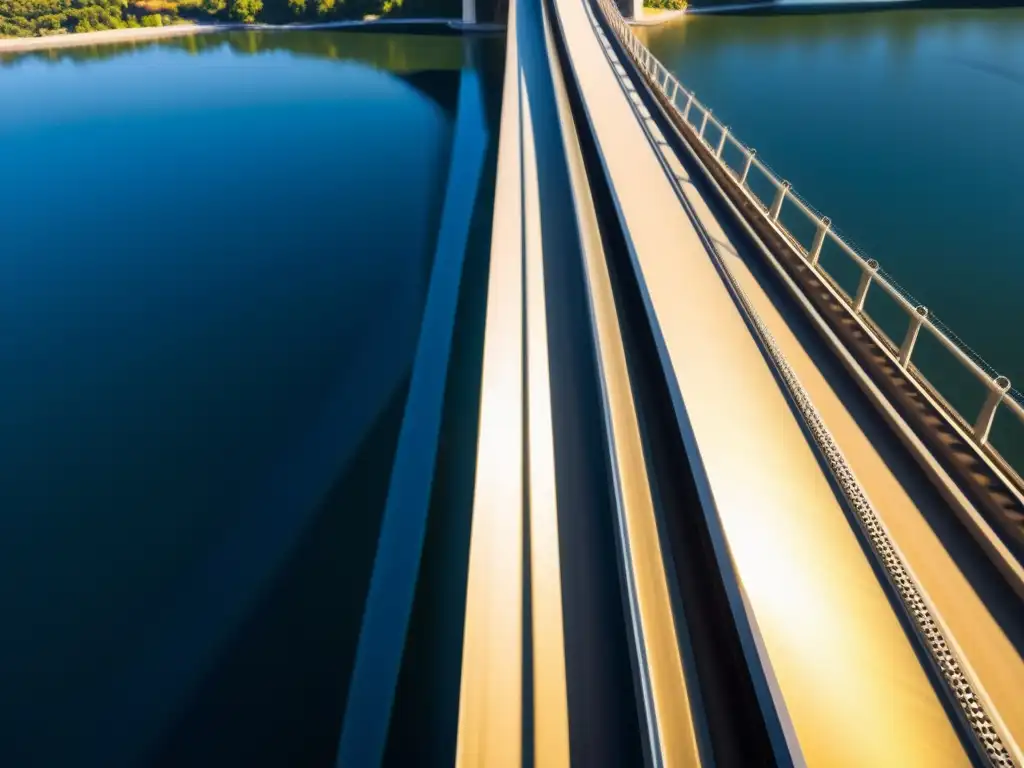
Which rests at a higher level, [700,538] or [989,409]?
[989,409]

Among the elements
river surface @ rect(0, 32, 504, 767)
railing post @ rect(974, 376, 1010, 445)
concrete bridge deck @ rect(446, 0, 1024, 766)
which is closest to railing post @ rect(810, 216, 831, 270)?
concrete bridge deck @ rect(446, 0, 1024, 766)

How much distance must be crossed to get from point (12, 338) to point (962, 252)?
23876 mm

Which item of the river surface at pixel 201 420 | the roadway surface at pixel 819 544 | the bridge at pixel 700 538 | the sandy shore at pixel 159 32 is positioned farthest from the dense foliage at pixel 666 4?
the roadway surface at pixel 819 544

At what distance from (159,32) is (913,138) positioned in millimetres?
63692

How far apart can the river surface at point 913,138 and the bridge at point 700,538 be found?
326 cm

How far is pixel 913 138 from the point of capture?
21.8 metres

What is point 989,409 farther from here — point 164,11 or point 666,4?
point 164,11

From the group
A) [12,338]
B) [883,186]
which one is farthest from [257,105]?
[883,186]

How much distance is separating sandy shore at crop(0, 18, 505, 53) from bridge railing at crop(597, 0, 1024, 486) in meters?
37.4

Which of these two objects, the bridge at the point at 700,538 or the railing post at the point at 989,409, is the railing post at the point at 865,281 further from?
the railing post at the point at 989,409

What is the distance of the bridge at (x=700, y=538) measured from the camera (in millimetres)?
4273

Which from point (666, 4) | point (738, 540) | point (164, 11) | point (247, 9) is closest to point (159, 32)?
point (164, 11)

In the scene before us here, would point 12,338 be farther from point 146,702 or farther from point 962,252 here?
point 962,252

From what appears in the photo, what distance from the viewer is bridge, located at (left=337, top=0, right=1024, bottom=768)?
427cm
